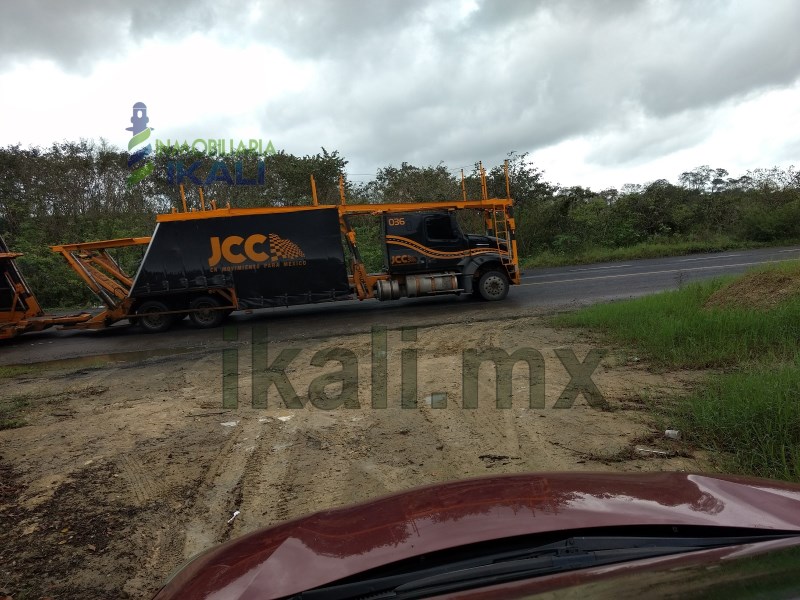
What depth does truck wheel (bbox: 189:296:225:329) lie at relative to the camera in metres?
12.7

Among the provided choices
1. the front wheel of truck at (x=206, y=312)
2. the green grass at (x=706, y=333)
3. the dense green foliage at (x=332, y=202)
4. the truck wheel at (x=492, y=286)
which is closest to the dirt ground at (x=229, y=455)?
the green grass at (x=706, y=333)

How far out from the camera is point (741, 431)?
4164 mm

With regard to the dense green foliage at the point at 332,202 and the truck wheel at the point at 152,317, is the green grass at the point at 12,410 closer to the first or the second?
the truck wheel at the point at 152,317

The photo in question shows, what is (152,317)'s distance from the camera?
1273 cm

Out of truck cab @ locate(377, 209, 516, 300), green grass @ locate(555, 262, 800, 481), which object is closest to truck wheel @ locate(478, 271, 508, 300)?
truck cab @ locate(377, 209, 516, 300)

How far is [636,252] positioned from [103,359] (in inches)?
825

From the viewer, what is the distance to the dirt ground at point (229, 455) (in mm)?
3398

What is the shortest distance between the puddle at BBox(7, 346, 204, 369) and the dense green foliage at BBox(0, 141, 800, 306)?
7005mm

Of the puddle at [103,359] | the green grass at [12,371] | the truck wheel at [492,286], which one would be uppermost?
the truck wheel at [492,286]

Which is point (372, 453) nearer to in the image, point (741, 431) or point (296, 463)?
point (296, 463)

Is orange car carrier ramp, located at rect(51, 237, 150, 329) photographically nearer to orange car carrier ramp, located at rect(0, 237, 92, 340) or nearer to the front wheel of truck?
orange car carrier ramp, located at rect(0, 237, 92, 340)

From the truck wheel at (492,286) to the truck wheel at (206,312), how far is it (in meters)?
5.96

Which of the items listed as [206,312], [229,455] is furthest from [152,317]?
[229,455]

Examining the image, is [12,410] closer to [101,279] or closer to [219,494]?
[219,494]
